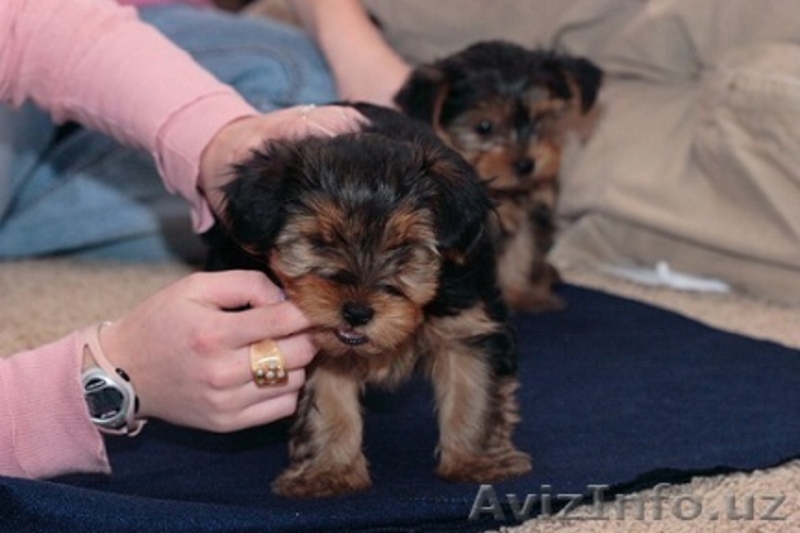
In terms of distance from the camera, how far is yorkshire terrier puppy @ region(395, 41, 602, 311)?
322 centimetres

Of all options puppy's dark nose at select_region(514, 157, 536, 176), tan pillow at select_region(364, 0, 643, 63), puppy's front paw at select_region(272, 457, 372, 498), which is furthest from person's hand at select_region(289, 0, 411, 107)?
puppy's front paw at select_region(272, 457, 372, 498)

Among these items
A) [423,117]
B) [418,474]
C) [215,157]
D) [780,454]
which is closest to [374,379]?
[418,474]

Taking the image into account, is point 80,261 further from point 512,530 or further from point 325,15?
point 512,530

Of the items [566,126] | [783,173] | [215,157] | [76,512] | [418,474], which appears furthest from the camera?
[566,126]

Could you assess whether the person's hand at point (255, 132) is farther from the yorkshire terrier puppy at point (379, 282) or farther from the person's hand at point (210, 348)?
the person's hand at point (210, 348)

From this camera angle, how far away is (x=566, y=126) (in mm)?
3455

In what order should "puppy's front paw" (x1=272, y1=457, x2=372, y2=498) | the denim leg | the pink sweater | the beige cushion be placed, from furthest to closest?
the denim leg, the beige cushion, the pink sweater, "puppy's front paw" (x1=272, y1=457, x2=372, y2=498)

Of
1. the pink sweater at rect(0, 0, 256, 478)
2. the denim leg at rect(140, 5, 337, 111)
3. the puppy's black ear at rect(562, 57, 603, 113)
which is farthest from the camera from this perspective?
the denim leg at rect(140, 5, 337, 111)

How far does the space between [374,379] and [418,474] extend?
16cm

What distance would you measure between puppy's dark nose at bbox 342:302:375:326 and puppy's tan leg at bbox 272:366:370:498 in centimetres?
23

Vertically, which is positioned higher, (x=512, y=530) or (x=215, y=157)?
(x=215, y=157)

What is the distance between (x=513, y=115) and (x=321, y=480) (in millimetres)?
1537

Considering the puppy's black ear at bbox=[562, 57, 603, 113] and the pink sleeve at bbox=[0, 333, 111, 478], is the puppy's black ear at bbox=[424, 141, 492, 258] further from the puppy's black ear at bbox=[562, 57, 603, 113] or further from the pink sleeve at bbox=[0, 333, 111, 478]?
the puppy's black ear at bbox=[562, 57, 603, 113]

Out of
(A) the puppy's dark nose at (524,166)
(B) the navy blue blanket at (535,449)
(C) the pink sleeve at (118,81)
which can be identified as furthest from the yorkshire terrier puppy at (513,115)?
(C) the pink sleeve at (118,81)
